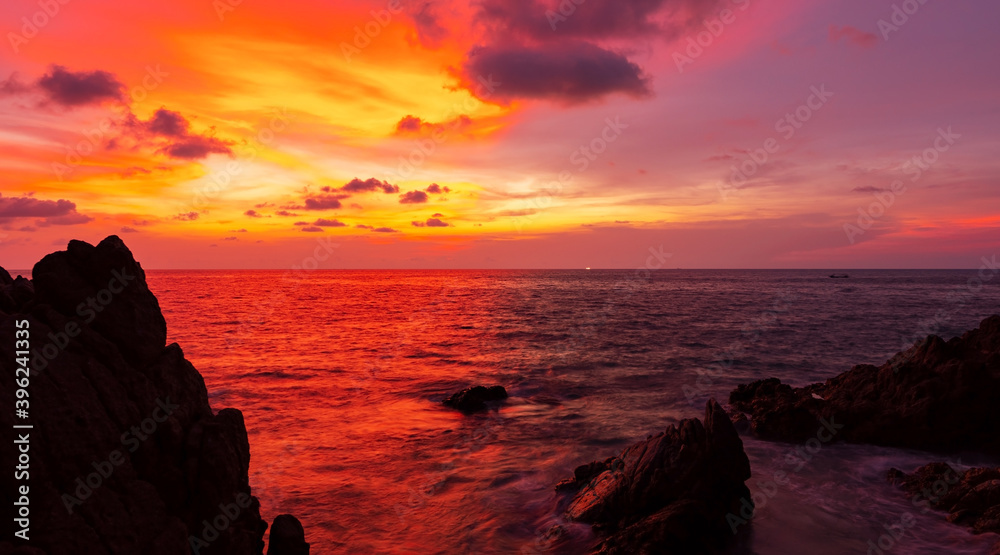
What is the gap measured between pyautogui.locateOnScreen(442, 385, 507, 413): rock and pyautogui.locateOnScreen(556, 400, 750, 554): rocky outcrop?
1324cm

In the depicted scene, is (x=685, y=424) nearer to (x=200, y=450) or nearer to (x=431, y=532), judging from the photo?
(x=431, y=532)

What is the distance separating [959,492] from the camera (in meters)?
14.2

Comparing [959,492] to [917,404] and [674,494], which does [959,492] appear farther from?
[674,494]

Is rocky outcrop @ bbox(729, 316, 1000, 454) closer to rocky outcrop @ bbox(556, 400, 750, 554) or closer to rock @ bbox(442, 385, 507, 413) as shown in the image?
rocky outcrop @ bbox(556, 400, 750, 554)

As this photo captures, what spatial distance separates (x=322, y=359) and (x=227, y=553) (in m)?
35.2

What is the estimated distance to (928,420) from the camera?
19.4m

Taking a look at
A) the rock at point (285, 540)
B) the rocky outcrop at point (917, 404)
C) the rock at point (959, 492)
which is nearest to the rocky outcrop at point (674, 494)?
the rock at point (959, 492)

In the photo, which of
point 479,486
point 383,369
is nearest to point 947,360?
point 479,486

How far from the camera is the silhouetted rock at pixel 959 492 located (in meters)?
12.9

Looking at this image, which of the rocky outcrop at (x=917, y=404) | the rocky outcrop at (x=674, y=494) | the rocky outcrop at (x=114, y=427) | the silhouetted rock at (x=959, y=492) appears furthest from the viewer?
the rocky outcrop at (x=917, y=404)

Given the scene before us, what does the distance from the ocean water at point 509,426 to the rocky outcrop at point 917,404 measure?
3.75 feet

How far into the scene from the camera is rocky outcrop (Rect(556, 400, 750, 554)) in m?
11.9

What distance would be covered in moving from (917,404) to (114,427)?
86.7 feet

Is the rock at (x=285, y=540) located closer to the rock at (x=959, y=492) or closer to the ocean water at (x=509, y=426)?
the ocean water at (x=509, y=426)
